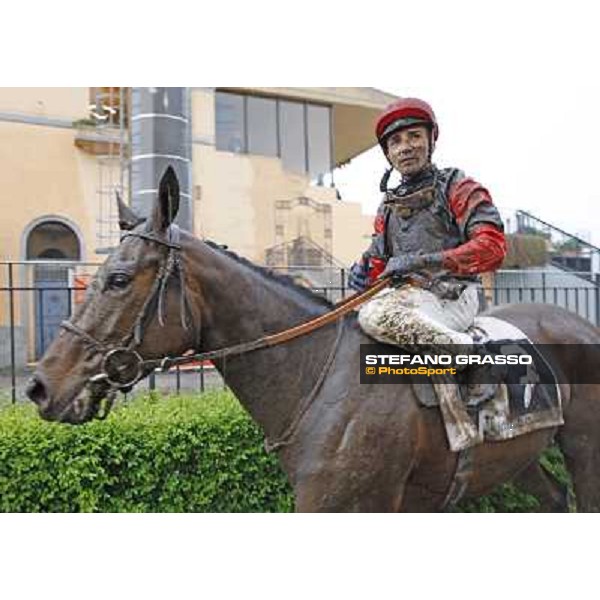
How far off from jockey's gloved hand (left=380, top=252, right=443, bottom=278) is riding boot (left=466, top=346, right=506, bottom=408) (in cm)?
44

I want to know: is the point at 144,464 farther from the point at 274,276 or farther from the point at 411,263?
the point at 411,263

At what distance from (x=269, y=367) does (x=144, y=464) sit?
1.39 meters

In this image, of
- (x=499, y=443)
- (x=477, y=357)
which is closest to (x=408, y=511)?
(x=499, y=443)

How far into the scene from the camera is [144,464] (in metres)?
3.60

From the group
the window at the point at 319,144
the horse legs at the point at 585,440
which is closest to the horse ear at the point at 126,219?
the horse legs at the point at 585,440

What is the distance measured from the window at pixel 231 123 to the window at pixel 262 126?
0.78 feet

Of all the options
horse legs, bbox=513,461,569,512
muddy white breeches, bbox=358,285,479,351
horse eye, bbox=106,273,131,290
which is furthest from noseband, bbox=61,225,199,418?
horse legs, bbox=513,461,569,512

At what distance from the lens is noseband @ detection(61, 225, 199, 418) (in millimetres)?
2406

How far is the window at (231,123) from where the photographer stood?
45.0ft

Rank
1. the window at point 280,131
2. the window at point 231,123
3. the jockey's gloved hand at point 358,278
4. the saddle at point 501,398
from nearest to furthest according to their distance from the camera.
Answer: the saddle at point 501,398
the jockey's gloved hand at point 358,278
the window at point 231,123
the window at point 280,131

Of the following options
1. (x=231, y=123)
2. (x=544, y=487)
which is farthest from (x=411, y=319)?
(x=231, y=123)

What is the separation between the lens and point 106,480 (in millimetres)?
3521

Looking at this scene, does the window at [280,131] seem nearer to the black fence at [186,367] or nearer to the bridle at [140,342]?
the black fence at [186,367]

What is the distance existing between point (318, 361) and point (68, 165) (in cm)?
1113
